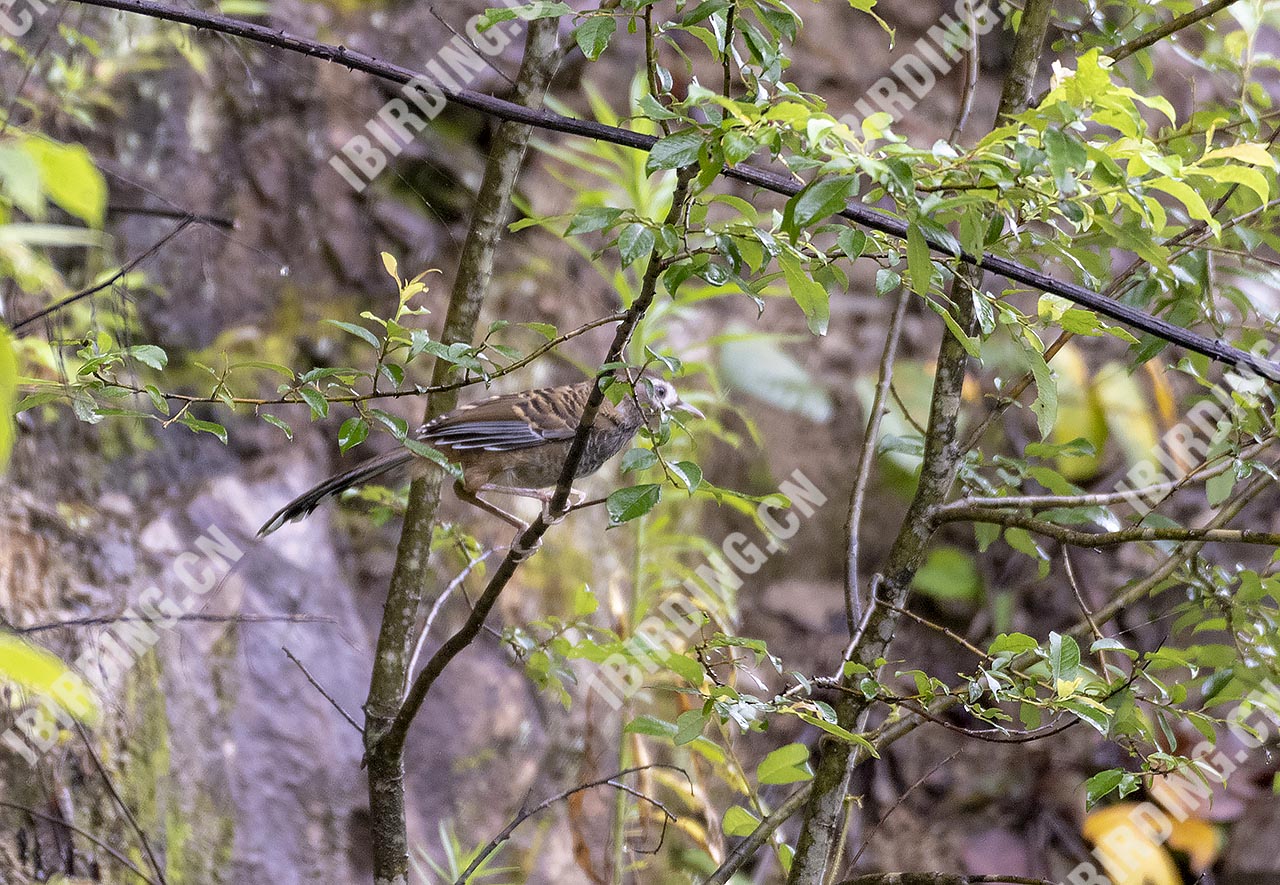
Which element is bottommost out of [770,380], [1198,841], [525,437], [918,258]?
[1198,841]

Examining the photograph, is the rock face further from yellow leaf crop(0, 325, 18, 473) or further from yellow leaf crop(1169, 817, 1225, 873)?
yellow leaf crop(0, 325, 18, 473)

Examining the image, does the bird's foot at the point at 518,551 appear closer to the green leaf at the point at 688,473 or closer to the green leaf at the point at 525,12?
the green leaf at the point at 688,473

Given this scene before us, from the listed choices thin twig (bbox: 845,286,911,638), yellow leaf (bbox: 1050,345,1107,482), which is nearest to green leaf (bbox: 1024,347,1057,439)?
thin twig (bbox: 845,286,911,638)

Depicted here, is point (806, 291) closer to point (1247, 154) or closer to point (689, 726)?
point (1247, 154)

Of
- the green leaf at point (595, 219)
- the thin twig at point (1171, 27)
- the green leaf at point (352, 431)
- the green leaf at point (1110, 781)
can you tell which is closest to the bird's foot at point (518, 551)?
the green leaf at point (352, 431)

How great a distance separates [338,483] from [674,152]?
1.35 m

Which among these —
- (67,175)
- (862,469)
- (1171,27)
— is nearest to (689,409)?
(862,469)

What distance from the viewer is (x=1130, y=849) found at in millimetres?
4230

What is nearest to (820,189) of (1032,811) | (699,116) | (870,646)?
(870,646)

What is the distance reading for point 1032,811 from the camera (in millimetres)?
4840

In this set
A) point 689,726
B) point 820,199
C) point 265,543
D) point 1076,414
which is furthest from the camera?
point 1076,414

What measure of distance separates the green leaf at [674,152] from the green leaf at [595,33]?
0.18 metres

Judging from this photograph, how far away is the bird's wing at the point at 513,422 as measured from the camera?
260 cm

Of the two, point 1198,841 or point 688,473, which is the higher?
point 688,473
